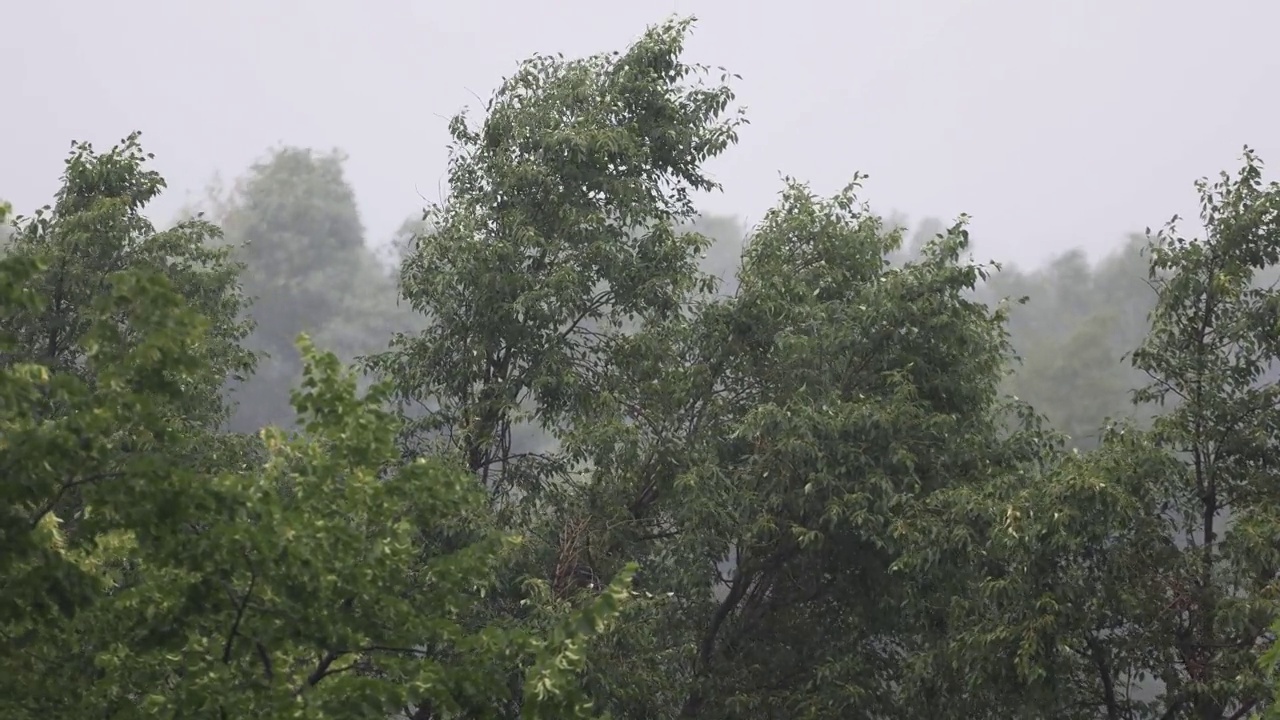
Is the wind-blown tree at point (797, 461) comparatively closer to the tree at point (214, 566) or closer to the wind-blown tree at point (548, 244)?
the wind-blown tree at point (548, 244)

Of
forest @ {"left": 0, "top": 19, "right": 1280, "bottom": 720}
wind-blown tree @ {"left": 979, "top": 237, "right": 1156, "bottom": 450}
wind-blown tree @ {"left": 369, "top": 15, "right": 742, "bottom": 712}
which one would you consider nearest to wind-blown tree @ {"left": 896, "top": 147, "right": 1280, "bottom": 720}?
forest @ {"left": 0, "top": 19, "right": 1280, "bottom": 720}

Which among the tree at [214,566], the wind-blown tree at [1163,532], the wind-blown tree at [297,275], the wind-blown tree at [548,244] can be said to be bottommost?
the tree at [214,566]

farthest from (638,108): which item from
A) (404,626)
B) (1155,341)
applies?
(404,626)

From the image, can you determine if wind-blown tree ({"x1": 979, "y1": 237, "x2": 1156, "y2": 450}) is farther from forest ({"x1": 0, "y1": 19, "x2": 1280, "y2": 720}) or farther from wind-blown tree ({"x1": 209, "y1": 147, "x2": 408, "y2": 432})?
forest ({"x1": 0, "y1": 19, "x2": 1280, "y2": 720})

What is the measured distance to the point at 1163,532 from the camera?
47.8ft

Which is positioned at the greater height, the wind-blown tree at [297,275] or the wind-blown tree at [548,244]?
the wind-blown tree at [297,275]

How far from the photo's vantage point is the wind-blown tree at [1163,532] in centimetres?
1384

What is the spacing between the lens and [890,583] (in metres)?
17.3

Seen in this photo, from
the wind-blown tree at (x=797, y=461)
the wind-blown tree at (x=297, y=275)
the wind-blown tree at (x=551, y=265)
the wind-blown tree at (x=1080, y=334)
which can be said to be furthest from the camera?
the wind-blown tree at (x=297, y=275)

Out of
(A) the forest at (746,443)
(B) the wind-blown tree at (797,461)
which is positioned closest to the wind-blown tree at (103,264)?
(A) the forest at (746,443)

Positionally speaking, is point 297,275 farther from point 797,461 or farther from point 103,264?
point 797,461

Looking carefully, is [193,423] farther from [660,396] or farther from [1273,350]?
[1273,350]

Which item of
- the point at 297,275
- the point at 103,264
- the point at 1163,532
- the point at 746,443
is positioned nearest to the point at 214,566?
the point at 1163,532

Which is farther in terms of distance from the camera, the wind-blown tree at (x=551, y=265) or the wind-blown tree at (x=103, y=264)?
the wind-blown tree at (x=103, y=264)
